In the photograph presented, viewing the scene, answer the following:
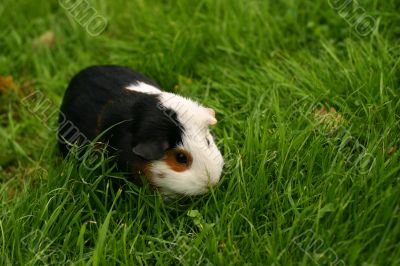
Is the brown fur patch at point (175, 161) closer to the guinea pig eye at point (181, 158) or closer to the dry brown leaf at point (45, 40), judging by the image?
the guinea pig eye at point (181, 158)

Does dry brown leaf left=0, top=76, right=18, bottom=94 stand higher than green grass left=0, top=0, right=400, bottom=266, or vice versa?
green grass left=0, top=0, right=400, bottom=266

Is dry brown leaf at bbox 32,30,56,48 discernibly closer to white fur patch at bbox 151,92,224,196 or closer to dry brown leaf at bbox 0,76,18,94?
dry brown leaf at bbox 0,76,18,94

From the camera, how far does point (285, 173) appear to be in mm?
3367

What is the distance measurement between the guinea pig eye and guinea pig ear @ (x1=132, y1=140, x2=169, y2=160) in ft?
0.28

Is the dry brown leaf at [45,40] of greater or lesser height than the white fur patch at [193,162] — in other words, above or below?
below

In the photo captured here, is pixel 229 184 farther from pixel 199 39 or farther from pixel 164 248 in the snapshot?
pixel 199 39

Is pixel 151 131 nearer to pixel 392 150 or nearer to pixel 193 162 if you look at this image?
pixel 193 162

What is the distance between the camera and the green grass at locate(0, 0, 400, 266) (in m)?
2.96

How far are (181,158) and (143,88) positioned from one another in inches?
33.6

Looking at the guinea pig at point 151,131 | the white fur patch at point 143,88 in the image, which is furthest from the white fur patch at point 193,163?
the white fur patch at point 143,88

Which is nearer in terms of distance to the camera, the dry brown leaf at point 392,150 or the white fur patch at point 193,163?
the white fur patch at point 193,163

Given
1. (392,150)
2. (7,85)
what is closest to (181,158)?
(392,150)

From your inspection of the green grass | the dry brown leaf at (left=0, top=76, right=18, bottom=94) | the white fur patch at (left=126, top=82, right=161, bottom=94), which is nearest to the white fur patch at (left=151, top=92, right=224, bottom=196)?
the green grass

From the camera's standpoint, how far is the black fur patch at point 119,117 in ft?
10.4
